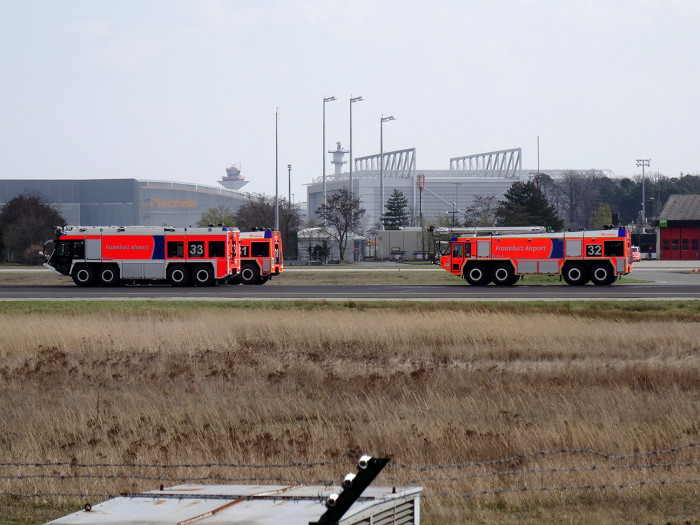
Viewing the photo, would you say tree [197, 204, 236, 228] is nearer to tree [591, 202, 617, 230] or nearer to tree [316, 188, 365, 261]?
tree [316, 188, 365, 261]

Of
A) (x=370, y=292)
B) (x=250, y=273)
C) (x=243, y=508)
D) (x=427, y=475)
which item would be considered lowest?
(x=427, y=475)

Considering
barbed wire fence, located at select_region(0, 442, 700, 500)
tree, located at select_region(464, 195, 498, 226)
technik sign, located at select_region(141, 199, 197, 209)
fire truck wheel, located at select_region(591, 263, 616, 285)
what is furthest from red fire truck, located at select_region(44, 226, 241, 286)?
technik sign, located at select_region(141, 199, 197, 209)

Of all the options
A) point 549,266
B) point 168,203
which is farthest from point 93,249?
point 168,203

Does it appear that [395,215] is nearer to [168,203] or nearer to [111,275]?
[168,203]

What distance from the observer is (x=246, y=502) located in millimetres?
5371

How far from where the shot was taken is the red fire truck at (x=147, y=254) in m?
45.9

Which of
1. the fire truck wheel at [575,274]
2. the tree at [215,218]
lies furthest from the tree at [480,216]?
the fire truck wheel at [575,274]

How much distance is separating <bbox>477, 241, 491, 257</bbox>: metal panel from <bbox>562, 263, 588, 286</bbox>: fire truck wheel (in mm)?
3857

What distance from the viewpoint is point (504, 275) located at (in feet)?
156

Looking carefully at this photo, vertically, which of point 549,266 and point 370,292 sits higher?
point 549,266

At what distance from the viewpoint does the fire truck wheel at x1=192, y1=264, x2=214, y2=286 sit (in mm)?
46188

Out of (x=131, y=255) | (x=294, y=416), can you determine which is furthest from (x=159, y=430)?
(x=131, y=255)

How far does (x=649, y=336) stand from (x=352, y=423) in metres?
12.7

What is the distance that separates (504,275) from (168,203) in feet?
368
